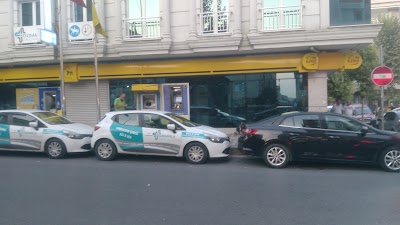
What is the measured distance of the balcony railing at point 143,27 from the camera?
14602 mm

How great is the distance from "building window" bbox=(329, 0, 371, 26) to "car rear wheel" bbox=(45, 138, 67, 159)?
390 inches

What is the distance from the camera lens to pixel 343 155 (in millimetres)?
8898

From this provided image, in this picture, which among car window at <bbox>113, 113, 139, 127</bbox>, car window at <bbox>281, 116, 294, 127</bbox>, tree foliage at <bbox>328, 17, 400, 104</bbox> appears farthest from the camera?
tree foliage at <bbox>328, 17, 400, 104</bbox>

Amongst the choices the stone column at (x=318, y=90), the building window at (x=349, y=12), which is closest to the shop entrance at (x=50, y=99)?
the stone column at (x=318, y=90)

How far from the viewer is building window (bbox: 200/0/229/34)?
14.0m

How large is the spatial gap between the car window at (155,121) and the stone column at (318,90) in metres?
6.80

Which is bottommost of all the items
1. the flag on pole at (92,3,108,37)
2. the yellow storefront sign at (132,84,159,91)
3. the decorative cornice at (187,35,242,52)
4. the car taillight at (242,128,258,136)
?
the car taillight at (242,128,258,136)

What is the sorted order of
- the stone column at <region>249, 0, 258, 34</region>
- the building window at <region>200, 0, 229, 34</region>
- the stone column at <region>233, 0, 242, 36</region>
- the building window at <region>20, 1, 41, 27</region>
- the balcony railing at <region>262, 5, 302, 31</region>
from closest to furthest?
the balcony railing at <region>262, 5, 302, 31</region>, the stone column at <region>249, 0, 258, 34</region>, the stone column at <region>233, 0, 242, 36</region>, the building window at <region>200, 0, 229, 34</region>, the building window at <region>20, 1, 41, 27</region>

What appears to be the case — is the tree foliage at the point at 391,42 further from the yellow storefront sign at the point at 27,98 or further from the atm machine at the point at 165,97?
the yellow storefront sign at the point at 27,98

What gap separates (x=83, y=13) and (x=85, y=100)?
3750mm

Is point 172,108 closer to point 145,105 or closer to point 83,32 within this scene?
point 145,105

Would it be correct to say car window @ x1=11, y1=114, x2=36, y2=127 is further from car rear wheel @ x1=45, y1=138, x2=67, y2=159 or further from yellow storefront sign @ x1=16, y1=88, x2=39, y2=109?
yellow storefront sign @ x1=16, y1=88, x2=39, y2=109

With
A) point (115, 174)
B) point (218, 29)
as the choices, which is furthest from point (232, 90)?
point (115, 174)

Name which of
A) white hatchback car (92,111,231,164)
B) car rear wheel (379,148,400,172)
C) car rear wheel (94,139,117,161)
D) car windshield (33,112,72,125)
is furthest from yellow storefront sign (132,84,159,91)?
car rear wheel (379,148,400,172)
